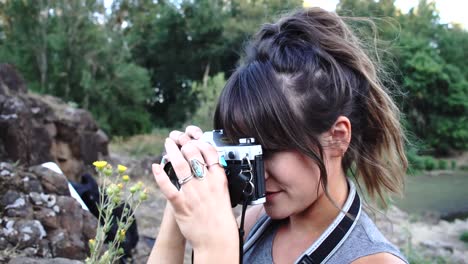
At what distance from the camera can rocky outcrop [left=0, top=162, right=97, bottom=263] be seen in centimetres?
219

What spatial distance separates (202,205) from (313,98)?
0.33 m

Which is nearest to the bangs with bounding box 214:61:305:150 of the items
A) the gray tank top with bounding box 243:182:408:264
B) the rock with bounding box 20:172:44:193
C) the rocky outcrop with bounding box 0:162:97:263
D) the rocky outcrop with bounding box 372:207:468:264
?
the gray tank top with bounding box 243:182:408:264

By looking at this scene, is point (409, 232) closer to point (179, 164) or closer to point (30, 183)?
point (30, 183)

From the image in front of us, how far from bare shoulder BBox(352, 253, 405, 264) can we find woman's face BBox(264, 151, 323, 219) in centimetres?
17

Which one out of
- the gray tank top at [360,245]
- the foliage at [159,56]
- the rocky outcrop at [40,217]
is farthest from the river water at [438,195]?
the gray tank top at [360,245]

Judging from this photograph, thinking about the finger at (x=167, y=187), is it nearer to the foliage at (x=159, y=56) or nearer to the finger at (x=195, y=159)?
the finger at (x=195, y=159)

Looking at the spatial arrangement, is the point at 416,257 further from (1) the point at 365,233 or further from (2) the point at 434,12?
(2) the point at 434,12

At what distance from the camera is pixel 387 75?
1280 millimetres

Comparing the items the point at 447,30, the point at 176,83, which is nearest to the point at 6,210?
the point at 176,83

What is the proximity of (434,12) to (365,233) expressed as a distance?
82.7 ft

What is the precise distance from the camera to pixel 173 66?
21.2m

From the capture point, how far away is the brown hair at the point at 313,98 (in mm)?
978

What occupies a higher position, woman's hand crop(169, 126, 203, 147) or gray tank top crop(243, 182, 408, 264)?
woman's hand crop(169, 126, 203, 147)

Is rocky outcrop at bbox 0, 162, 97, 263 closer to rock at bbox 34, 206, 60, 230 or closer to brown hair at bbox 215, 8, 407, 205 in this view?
rock at bbox 34, 206, 60, 230
